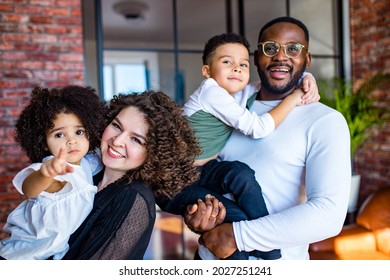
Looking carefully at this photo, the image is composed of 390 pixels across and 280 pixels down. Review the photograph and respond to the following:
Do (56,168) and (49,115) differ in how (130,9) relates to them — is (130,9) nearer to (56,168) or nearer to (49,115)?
(49,115)

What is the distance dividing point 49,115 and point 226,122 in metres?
0.41

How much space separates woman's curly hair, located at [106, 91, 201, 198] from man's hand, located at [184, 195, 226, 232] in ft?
0.19

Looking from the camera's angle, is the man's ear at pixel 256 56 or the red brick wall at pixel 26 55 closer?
the man's ear at pixel 256 56

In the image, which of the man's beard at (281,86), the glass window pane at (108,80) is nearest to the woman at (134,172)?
the man's beard at (281,86)

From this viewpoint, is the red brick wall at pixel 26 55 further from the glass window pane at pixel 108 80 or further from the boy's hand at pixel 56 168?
the boy's hand at pixel 56 168

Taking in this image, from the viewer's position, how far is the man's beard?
98cm

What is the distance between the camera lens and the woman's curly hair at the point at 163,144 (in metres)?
0.84

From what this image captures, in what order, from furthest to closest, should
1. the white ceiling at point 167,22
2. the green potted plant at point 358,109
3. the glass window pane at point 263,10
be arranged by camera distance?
the white ceiling at point 167,22
the glass window pane at point 263,10
the green potted plant at point 358,109

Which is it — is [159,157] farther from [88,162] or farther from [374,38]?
[374,38]

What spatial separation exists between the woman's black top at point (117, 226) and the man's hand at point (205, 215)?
11 centimetres

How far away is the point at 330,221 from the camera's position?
2.84 ft

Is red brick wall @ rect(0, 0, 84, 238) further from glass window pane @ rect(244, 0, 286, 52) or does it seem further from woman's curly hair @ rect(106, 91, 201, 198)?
woman's curly hair @ rect(106, 91, 201, 198)

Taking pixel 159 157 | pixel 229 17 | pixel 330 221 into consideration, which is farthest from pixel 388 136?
pixel 159 157

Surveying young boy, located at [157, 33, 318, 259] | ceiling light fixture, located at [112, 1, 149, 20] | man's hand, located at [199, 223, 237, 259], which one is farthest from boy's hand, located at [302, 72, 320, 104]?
ceiling light fixture, located at [112, 1, 149, 20]
